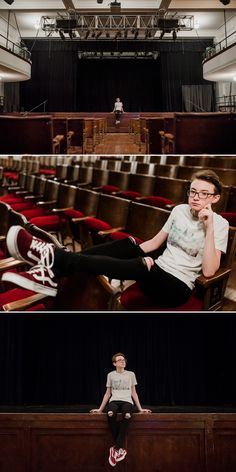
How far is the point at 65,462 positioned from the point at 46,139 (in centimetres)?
212

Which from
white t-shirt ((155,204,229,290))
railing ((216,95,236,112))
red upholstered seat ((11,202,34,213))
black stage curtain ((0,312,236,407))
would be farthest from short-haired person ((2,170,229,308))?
black stage curtain ((0,312,236,407))

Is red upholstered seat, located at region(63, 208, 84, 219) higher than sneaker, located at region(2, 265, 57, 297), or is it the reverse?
red upholstered seat, located at region(63, 208, 84, 219)

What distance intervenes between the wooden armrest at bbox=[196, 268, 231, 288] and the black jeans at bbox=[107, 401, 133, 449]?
1388 millimetres

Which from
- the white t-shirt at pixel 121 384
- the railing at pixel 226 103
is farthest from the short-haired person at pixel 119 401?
the railing at pixel 226 103

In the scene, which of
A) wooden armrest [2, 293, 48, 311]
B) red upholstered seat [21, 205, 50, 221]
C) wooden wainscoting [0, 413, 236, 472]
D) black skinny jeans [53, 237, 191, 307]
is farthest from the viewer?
wooden wainscoting [0, 413, 236, 472]

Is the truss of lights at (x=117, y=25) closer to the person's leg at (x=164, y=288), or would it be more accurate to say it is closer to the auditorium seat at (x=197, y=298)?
the auditorium seat at (x=197, y=298)

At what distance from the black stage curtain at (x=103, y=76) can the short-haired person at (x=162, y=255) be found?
49cm

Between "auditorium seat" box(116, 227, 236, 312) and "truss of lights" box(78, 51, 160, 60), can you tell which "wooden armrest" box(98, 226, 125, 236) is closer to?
"auditorium seat" box(116, 227, 236, 312)

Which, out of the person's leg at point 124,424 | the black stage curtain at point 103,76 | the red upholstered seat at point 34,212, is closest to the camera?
the black stage curtain at point 103,76

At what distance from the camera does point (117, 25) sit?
2.11m

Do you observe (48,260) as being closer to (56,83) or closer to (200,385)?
(56,83)

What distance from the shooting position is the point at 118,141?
→ 2219mm

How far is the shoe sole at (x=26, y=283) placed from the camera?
1612 millimetres

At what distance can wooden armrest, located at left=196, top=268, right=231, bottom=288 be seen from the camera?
1.80 m
